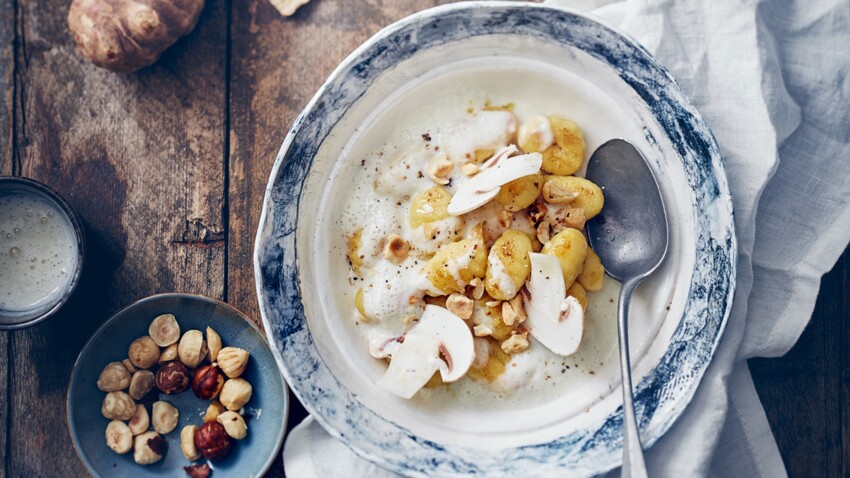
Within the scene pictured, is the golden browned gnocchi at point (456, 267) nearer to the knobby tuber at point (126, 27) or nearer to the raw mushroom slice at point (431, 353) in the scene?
the raw mushroom slice at point (431, 353)

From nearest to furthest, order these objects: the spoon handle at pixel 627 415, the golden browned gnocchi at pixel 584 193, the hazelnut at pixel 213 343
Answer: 1. the spoon handle at pixel 627 415
2. the golden browned gnocchi at pixel 584 193
3. the hazelnut at pixel 213 343

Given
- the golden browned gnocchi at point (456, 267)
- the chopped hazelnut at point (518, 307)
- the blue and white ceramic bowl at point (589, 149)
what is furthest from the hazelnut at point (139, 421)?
the chopped hazelnut at point (518, 307)

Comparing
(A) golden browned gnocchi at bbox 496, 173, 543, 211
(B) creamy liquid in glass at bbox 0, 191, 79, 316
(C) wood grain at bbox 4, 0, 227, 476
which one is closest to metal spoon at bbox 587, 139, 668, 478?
(A) golden browned gnocchi at bbox 496, 173, 543, 211

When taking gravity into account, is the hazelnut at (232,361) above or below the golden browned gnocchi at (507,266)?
below

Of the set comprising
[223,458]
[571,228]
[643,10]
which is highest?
[643,10]

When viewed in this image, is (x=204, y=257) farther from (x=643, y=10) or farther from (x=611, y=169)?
(x=643, y=10)

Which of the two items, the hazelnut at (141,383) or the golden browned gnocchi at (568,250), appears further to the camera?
the hazelnut at (141,383)

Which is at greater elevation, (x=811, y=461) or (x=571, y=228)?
(x=571, y=228)

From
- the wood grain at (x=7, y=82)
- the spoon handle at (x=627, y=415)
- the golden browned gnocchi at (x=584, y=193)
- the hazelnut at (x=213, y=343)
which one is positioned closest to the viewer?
the spoon handle at (x=627, y=415)

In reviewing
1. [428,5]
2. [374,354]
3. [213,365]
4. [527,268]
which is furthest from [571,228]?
[213,365]
